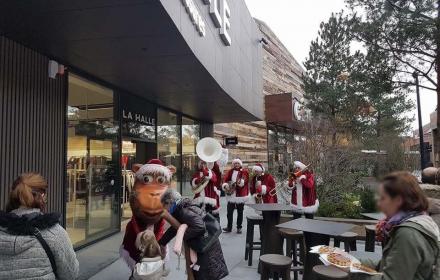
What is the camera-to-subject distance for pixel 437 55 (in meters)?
10.8

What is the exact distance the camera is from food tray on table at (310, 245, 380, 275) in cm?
225

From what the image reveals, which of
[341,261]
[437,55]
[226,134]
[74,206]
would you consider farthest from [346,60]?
[341,261]

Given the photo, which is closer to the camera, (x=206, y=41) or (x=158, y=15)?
(x=158, y=15)

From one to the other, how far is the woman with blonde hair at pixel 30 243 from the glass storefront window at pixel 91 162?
4.72 meters

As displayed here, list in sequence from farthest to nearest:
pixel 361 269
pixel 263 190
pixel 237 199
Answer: pixel 237 199, pixel 263 190, pixel 361 269

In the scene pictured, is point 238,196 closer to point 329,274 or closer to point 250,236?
point 250,236

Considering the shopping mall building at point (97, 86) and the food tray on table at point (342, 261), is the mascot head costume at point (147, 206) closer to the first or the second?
the food tray on table at point (342, 261)

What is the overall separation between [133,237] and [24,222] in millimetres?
1290

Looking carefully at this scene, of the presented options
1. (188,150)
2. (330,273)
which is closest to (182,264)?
(330,273)

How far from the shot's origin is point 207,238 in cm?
319

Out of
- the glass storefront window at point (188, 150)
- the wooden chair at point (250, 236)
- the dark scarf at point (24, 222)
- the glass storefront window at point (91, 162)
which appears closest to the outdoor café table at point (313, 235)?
the wooden chair at point (250, 236)

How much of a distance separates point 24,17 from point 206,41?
12.5 ft

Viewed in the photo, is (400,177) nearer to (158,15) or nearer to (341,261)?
(341,261)

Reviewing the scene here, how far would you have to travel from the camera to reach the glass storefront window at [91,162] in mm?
7180
